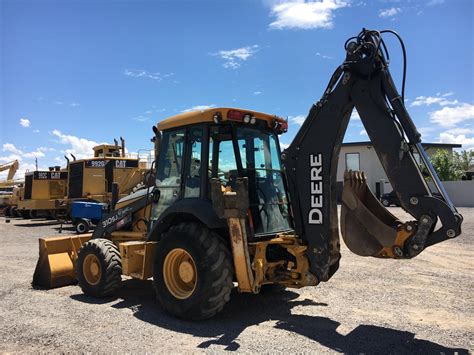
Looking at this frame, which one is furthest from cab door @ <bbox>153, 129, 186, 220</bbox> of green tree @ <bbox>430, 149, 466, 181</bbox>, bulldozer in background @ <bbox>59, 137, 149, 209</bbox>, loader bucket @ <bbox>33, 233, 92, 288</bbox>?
green tree @ <bbox>430, 149, 466, 181</bbox>

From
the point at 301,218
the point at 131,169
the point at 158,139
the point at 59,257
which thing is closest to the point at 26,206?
the point at 131,169

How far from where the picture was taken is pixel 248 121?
6.01 metres

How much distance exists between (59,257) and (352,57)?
591 cm

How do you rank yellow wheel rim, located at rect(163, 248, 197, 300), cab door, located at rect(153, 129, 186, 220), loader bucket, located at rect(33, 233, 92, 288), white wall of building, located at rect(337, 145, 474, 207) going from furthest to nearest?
white wall of building, located at rect(337, 145, 474, 207), loader bucket, located at rect(33, 233, 92, 288), cab door, located at rect(153, 129, 186, 220), yellow wheel rim, located at rect(163, 248, 197, 300)

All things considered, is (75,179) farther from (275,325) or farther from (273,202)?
(275,325)

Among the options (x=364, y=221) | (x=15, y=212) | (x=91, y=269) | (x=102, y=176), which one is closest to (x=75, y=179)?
(x=102, y=176)

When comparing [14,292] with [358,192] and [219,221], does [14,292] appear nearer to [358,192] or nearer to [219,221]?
[219,221]

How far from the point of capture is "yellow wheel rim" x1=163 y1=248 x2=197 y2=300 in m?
5.72

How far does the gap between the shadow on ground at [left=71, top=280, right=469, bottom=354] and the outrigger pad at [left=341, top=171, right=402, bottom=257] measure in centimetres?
94

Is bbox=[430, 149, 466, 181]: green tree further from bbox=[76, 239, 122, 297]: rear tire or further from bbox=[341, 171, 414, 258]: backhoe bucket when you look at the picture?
bbox=[76, 239, 122, 297]: rear tire

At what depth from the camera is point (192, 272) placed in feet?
18.7

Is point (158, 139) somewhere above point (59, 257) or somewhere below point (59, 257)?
above

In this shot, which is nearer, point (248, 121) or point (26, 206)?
point (248, 121)

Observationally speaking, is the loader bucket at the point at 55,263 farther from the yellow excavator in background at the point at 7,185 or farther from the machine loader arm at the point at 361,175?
the yellow excavator in background at the point at 7,185
